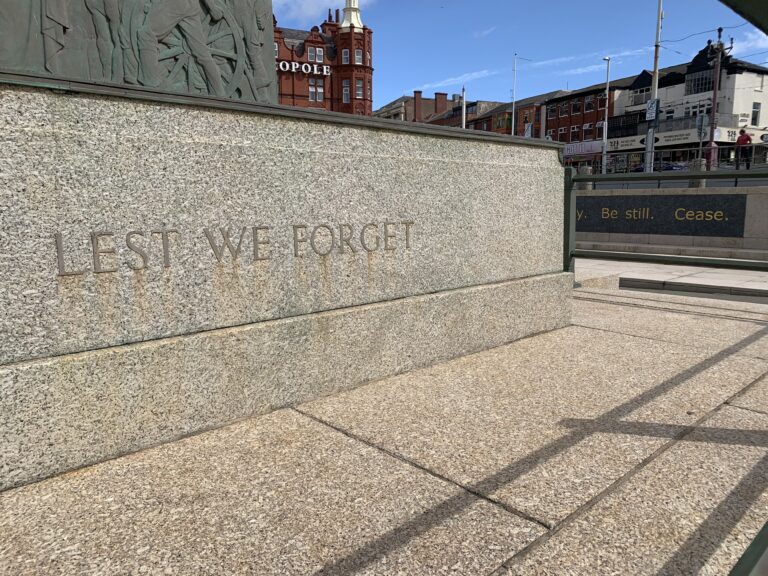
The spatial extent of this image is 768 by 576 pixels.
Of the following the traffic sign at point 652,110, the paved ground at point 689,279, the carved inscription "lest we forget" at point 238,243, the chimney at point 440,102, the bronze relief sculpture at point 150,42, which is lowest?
the paved ground at point 689,279

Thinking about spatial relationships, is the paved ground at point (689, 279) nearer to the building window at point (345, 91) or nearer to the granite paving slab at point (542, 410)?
the granite paving slab at point (542, 410)

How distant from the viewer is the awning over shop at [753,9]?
2.27 ft

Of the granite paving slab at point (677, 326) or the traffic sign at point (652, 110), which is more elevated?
the traffic sign at point (652, 110)

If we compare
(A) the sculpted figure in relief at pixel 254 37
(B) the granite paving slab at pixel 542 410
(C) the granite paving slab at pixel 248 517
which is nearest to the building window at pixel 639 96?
(A) the sculpted figure in relief at pixel 254 37

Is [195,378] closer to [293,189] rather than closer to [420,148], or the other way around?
[293,189]

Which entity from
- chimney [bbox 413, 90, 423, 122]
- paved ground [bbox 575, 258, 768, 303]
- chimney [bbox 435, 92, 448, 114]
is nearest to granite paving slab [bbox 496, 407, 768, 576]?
paved ground [bbox 575, 258, 768, 303]

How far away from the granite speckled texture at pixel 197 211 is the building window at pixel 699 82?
206ft

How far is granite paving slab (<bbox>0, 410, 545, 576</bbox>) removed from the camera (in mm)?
1716

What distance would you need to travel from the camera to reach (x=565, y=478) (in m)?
2.22

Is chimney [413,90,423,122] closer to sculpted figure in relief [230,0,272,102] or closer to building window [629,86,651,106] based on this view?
building window [629,86,651,106]

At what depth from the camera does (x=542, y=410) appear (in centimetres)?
295

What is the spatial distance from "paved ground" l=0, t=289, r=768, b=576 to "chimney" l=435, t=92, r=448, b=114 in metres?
93.3

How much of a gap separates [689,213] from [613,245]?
Result: 97.9 inches

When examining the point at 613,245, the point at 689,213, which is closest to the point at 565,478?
the point at 689,213
